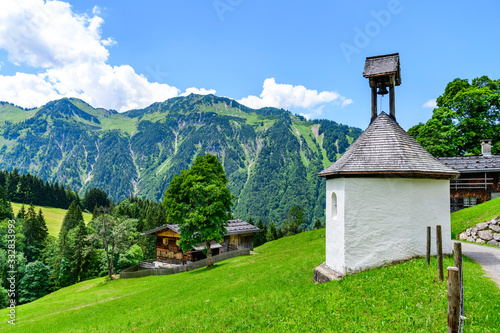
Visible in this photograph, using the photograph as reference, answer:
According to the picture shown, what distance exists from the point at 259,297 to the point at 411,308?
630 centimetres

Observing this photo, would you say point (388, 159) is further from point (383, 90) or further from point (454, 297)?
point (454, 297)

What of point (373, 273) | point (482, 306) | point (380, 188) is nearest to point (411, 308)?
point (482, 306)


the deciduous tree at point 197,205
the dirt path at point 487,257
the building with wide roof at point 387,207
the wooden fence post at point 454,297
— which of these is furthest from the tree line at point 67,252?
the wooden fence post at point 454,297

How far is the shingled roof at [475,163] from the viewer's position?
3262 centimetres

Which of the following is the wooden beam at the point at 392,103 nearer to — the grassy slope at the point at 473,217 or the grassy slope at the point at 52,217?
the grassy slope at the point at 473,217

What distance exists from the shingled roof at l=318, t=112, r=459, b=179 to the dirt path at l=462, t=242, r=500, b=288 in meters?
4.21

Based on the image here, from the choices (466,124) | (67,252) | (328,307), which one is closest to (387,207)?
(328,307)

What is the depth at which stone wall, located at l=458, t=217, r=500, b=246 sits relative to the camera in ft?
64.2

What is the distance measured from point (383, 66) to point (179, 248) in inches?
1474

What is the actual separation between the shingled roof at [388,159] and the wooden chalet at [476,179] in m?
26.2

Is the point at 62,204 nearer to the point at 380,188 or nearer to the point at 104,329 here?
the point at 104,329

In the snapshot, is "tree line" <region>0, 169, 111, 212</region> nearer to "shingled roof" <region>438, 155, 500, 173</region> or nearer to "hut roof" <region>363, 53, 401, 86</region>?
"shingled roof" <region>438, 155, 500, 173</region>

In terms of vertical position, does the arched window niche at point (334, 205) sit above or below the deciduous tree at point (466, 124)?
below

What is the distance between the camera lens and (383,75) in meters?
15.2
